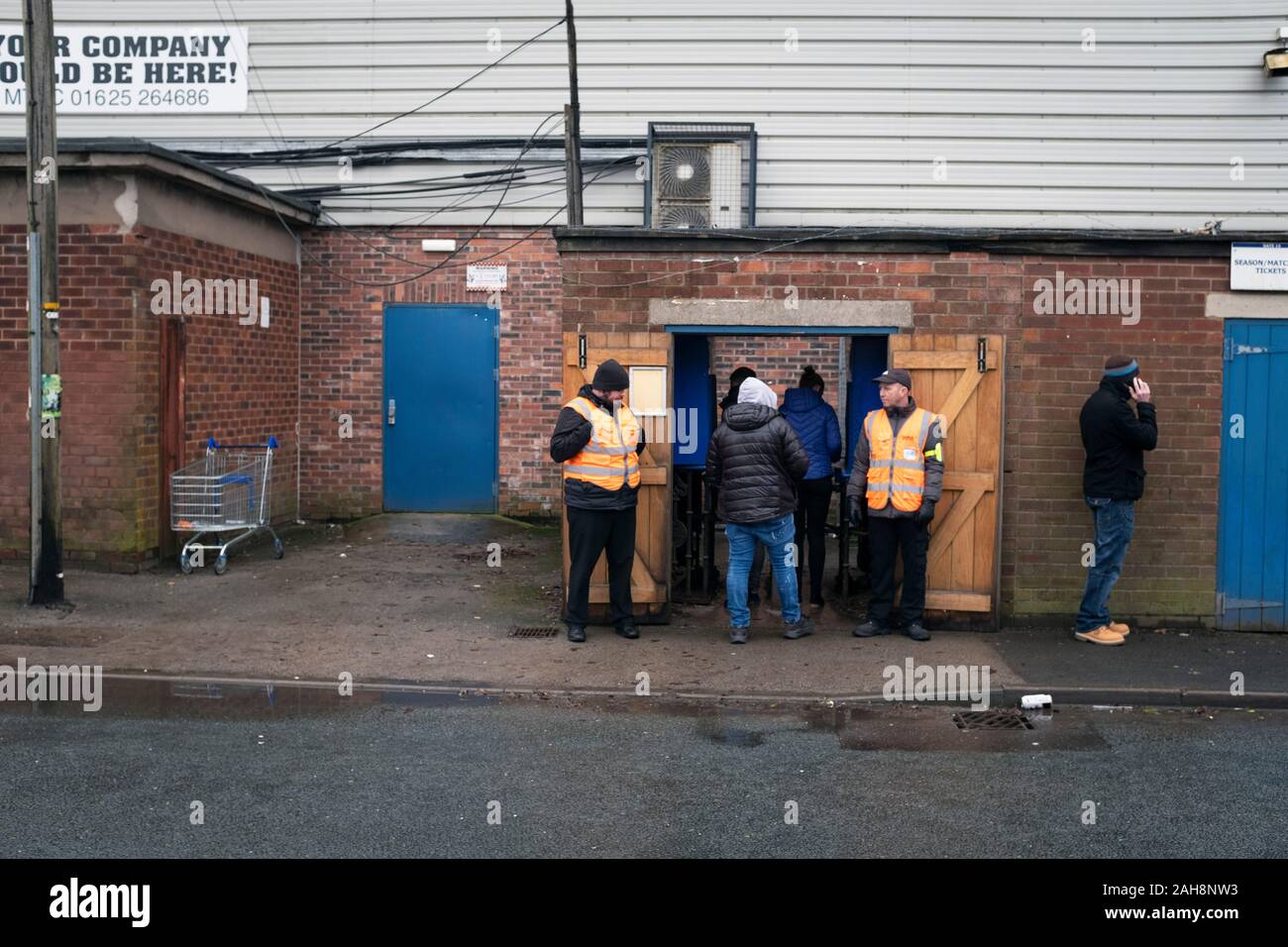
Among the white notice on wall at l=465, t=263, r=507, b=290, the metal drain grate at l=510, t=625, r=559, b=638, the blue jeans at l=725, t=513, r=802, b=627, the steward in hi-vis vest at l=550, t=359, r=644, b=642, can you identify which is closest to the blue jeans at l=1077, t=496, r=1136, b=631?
the blue jeans at l=725, t=513, r=802, b=627

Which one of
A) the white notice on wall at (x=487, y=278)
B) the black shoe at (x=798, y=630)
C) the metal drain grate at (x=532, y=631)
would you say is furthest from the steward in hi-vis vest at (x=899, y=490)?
the white notice on wall at (x=487, y=278)

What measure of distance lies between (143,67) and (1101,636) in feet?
39.2

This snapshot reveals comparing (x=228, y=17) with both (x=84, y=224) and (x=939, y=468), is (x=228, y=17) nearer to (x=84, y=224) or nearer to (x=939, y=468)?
(x=84, y=224)

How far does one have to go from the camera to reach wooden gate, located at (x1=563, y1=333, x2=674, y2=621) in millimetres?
9727

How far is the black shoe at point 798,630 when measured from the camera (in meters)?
9.57

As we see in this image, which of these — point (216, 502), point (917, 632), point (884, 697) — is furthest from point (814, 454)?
point (216, 502)

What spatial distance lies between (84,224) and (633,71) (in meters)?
6.13

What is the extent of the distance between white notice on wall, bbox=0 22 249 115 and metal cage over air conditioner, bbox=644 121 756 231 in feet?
16.0

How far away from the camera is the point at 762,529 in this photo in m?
9.39

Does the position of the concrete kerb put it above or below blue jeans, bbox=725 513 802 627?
below

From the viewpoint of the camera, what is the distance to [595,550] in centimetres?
942

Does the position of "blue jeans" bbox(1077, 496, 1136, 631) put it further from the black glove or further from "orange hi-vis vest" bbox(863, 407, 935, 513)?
the black glove

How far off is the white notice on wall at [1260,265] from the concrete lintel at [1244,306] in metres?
0.08

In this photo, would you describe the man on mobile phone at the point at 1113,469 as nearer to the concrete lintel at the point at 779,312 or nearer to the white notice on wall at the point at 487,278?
the concrete lintel at the point at 779,312
